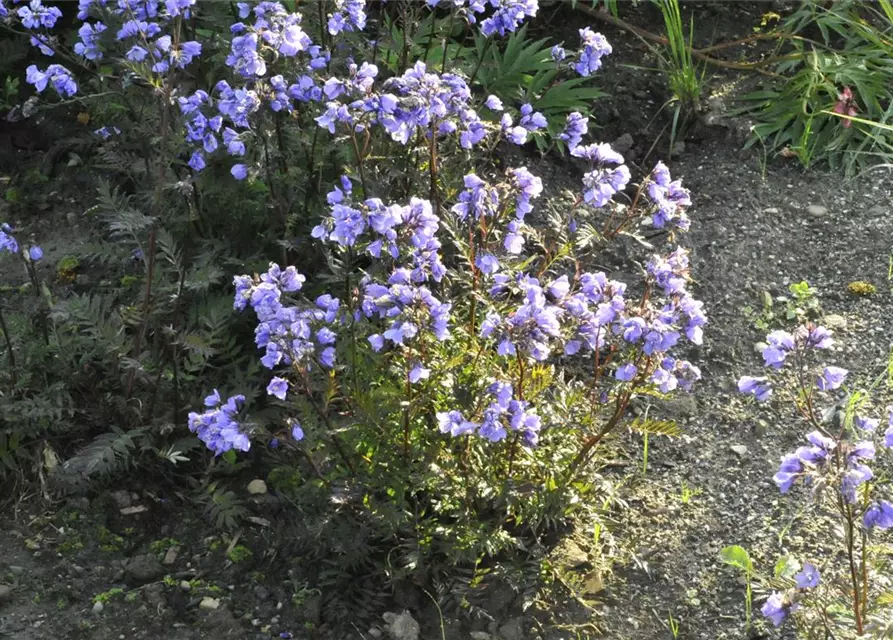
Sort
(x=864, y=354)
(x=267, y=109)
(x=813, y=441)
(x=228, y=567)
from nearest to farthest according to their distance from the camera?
1. (x=813, y=441)
2. (x=228, y=567)
3. (x=267, y=109)
4. (x=864, y=354)

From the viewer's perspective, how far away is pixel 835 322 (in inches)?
137

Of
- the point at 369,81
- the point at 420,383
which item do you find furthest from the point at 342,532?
the point at 369,81

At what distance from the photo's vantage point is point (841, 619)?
2.48 meters

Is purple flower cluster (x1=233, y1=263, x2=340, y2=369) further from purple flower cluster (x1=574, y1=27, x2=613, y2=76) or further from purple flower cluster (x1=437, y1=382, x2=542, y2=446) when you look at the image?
purple flower cluster (x1=574, y1=27, x2=613, y2=76)

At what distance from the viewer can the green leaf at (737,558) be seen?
2.70 metres

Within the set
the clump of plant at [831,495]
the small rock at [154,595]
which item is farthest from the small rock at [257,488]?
the clump of plant at [831,495]

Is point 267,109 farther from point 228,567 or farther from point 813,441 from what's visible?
point 813,441

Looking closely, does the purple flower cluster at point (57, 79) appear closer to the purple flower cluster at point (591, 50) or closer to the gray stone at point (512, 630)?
the purple flower cluster at point (591, 50)

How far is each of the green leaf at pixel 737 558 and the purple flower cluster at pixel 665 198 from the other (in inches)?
32.9

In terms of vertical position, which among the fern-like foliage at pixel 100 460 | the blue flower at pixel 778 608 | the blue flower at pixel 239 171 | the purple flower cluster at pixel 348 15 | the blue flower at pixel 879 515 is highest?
the purple flower cluster at pixel 348 15

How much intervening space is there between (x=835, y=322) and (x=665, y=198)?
1.20 m

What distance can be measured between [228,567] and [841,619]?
152cm

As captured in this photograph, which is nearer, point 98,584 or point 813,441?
point 813,441

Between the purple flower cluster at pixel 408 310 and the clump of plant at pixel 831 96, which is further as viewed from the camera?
the clump of plant at pixel 831 96
